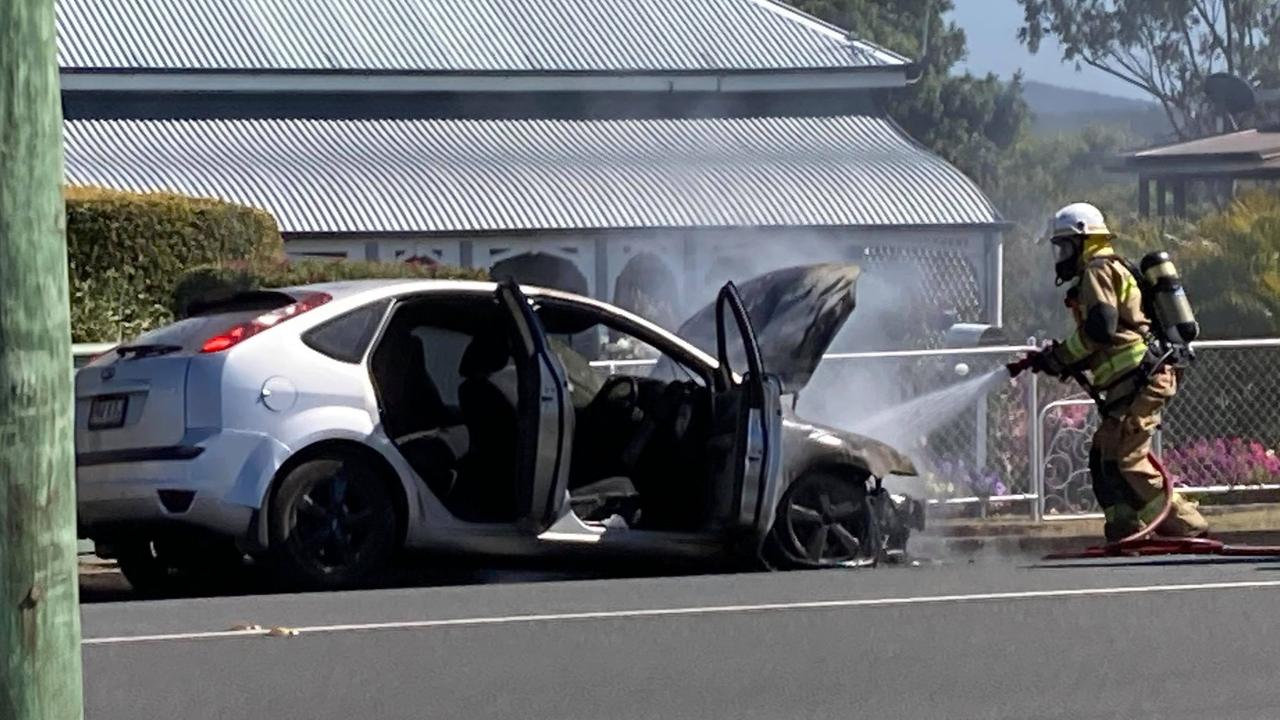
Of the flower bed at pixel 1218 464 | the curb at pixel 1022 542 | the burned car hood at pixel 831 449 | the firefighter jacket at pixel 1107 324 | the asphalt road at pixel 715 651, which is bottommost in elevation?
the curb at pixel 1022 542

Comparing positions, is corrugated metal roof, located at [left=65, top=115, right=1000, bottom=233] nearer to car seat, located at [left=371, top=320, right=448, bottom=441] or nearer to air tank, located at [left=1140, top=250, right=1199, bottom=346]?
car seat, located at [left=371, top=320, right=448, bottom=441]

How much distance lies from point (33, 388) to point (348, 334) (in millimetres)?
6974

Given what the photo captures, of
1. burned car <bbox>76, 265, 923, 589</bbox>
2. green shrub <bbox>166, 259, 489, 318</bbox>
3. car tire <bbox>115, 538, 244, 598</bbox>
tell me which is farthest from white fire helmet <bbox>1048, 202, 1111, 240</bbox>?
green shrub <bbox>166, 259, 489, 318</bbox>

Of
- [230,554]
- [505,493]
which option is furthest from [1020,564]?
[230,554]

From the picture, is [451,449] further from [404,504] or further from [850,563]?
[850,563]

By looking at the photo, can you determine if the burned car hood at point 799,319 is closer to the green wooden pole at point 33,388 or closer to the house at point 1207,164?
the green wooden pole at point 33,388

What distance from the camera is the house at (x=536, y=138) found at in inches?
1112

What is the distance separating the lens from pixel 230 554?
11.3 metres

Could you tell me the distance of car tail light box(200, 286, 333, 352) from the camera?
1028 cm

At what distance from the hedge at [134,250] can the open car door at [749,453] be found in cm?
652

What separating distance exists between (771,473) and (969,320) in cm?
1782

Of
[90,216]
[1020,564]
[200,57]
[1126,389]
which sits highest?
[200,57]

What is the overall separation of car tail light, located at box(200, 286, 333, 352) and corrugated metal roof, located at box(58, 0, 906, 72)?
18406mm

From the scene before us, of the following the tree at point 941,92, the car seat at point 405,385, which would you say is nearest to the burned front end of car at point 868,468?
the car seat at point 405,385
